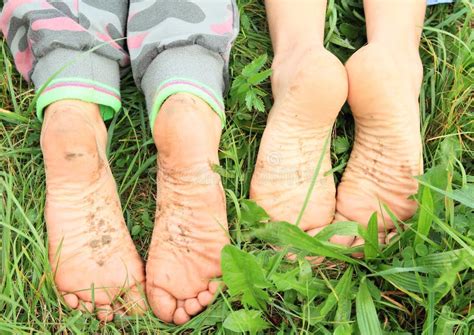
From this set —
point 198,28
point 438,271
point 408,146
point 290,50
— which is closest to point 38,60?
point 198,28

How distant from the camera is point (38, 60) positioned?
133 centimetres

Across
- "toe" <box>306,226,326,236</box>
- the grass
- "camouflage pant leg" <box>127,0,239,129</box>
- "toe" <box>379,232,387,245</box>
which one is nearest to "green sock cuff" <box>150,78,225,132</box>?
"camouflage pant leg" <box>127,0,239,129</box>

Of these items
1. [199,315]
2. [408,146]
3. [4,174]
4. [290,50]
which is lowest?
[199,315]

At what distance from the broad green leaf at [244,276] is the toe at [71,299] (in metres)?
0.32

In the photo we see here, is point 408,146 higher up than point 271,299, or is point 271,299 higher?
point 408,146

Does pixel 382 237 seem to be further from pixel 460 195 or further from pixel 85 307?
pixel 85 307

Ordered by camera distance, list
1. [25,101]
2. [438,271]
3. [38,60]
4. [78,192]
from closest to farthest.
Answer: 1. [438,271]
2. [78,192]
3. [38,60]
4. [25,101]

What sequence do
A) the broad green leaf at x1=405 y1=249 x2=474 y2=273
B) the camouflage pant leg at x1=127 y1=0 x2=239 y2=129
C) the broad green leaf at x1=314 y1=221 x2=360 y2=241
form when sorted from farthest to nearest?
the camouflage pant leg at x1=127 y1=0 x2=239 y2=129, the broad green leaf at x1=314 y1=221 x2=360 y2=241, the broad green leaf at x1=405 y1=249 x2=474 y2=273

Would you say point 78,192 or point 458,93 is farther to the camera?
point 458,93

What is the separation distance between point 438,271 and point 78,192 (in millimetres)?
737

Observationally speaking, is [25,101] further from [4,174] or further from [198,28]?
[198,28]

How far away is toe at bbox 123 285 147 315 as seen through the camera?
3.91 feet

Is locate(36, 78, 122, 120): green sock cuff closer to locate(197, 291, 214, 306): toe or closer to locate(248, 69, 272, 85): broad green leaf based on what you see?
locate(248, 69, 272, 85): broad green leaf

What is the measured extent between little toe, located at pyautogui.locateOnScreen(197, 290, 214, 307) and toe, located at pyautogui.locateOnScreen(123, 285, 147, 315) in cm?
12
